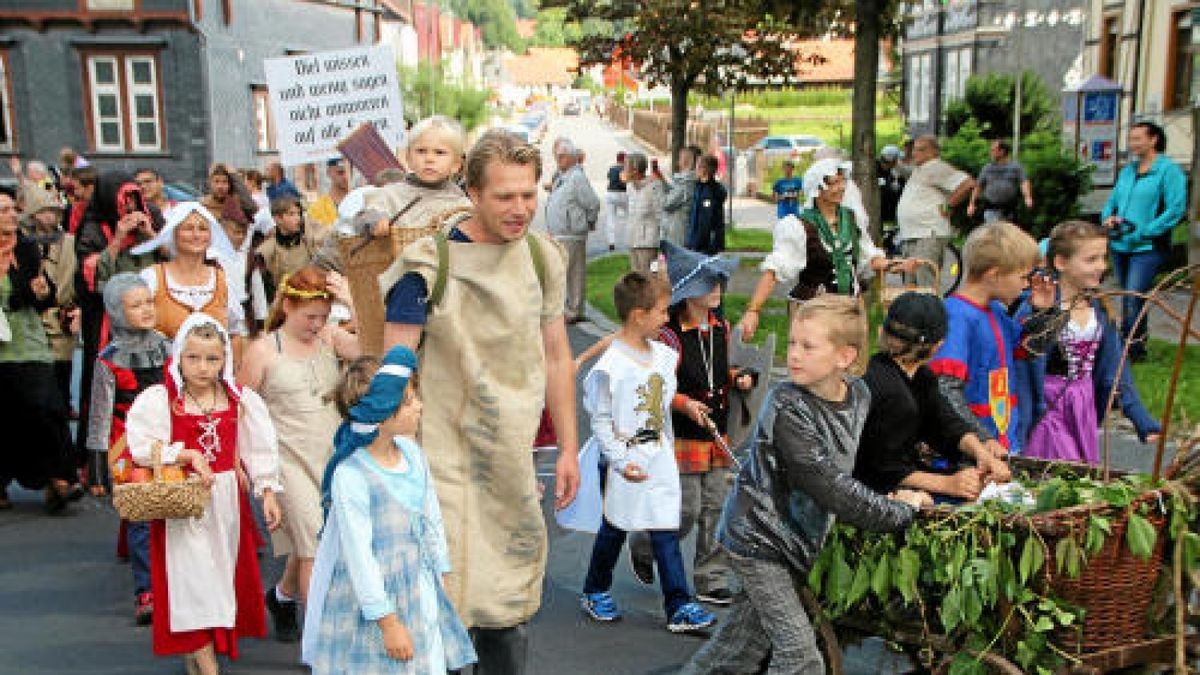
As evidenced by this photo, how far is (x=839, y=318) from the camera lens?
3.92 m

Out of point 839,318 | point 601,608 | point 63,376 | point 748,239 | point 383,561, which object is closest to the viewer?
point 383,561

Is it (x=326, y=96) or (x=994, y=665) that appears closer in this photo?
(x=994, y=665)

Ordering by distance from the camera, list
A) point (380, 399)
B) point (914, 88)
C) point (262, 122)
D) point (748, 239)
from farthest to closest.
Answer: point (914, 88)
point (262, 122)
point (748, 239)
point (380, 399)

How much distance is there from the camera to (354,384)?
3.52m

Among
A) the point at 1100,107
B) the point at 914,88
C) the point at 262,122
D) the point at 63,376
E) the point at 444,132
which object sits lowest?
the point at 63,376

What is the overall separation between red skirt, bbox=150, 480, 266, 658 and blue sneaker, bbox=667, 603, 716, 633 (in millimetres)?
1778

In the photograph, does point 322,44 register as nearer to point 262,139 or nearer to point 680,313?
point 262,139

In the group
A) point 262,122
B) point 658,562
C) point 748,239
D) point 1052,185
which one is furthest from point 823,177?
point 262,122

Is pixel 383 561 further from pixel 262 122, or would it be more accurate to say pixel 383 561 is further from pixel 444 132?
pixel 262 122

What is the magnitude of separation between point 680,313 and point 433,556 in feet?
8.08

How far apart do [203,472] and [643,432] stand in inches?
72.5

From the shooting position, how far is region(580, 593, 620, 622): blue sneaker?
5.46 m

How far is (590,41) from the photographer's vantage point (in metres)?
19.7

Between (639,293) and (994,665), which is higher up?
(639,293)
